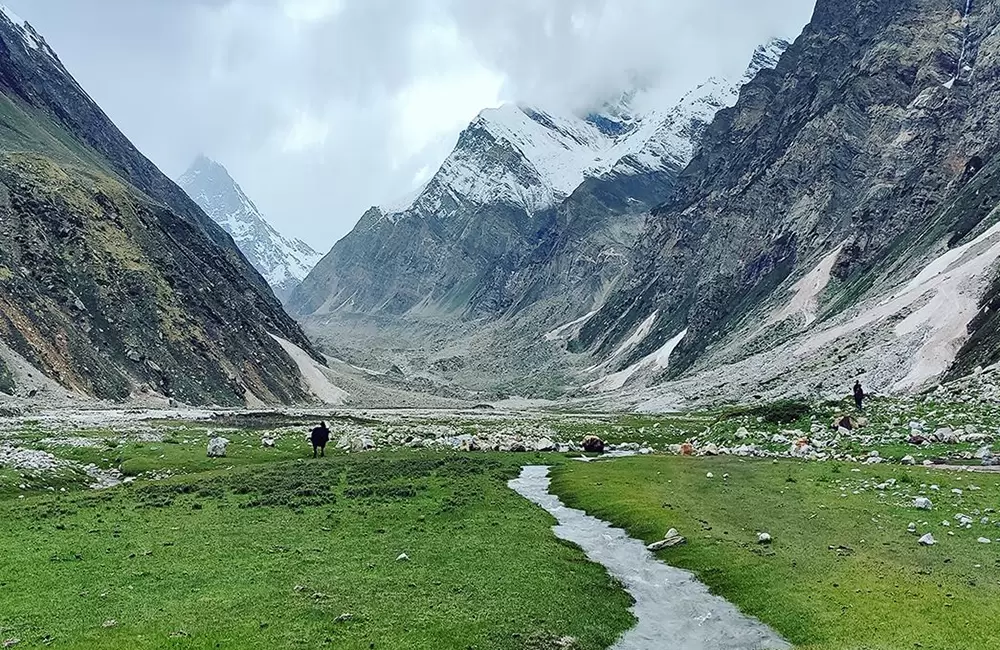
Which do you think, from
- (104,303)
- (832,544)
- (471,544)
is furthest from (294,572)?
(104,303)

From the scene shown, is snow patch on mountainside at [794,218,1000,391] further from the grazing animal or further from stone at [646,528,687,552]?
stone at [646,528,687,552]

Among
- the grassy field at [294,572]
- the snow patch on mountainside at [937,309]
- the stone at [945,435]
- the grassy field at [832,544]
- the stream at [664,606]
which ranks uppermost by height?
the snow patch on mountainside at [937,309]

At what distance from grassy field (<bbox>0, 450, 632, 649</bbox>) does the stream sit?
2.39ft

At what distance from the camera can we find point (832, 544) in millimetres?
28016

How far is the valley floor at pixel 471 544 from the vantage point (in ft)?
67.3

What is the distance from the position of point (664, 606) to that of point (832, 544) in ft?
25.0

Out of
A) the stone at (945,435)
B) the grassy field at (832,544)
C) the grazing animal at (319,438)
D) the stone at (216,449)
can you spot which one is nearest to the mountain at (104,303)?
the stone at (216,449)

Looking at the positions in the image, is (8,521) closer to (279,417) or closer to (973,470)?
(973,470)

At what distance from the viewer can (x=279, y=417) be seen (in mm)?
113125

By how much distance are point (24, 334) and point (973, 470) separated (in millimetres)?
120102

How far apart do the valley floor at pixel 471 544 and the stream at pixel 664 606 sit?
0.60 m

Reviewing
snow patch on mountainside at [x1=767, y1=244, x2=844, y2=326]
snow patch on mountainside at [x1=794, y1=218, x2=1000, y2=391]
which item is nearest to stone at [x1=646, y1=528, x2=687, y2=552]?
snow patch on mountainside at [x1=794, y1=218, x2=1000, y2=391]

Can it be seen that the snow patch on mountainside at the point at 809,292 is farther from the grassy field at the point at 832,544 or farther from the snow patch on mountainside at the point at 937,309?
the grassy field at the point at 832,544

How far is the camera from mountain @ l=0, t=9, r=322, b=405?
118812 millimetres
